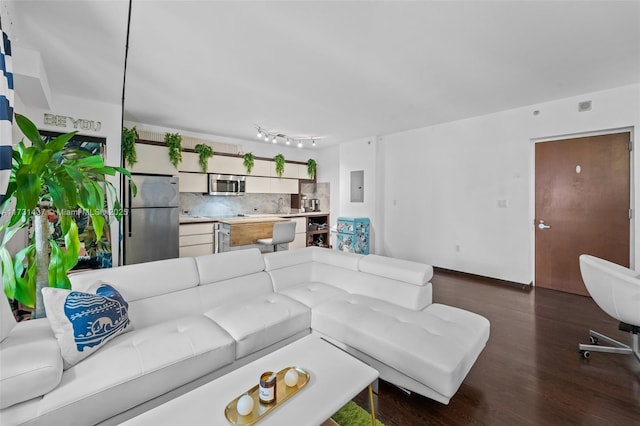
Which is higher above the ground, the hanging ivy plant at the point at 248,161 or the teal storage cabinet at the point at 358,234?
the hanging ivy plant at the point at 248,161

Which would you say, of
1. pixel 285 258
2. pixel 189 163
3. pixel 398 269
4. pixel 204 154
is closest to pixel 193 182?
pixel 189 163

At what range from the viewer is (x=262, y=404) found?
1194 mm

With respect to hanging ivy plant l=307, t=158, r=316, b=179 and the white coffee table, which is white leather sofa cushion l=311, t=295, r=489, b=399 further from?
hanging ivy plant l=307, t=158, r=316, b=179

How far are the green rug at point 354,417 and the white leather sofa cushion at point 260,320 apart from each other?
2.12 ft

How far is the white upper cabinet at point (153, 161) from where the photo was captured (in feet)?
14.7

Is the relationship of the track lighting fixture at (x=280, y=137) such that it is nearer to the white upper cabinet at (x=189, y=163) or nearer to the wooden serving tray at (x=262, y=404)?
the white upper cabinet at (x=189, y=163)

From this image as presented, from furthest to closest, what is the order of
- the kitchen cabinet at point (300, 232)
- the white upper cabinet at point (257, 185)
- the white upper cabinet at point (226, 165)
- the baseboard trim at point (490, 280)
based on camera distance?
1. the kitchen cabinet at point (300, 232)
2. the white upper cabinet at point (257, 185)
3. the white upper cabinet at point (226, 165)
4. the baseboard trim at point (490, 280)

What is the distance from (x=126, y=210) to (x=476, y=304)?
16.2ft

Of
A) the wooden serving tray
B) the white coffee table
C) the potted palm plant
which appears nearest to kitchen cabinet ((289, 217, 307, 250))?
the potted palm plant

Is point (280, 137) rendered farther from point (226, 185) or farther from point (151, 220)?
point (151, 220)

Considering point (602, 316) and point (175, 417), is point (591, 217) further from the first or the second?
point (175, 417)

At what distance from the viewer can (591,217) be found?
11.7ft

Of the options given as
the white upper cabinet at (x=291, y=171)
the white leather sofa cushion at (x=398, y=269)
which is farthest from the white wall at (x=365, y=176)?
the white leather sofa cushion at (x=398, y=269)

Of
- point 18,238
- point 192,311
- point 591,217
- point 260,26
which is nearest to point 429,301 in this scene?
point 192,311
